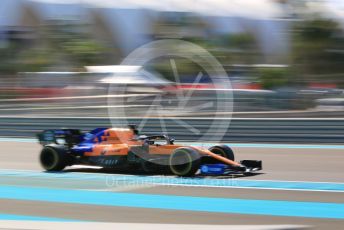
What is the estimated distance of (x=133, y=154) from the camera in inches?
396

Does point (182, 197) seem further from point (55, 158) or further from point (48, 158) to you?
point (48, 158)

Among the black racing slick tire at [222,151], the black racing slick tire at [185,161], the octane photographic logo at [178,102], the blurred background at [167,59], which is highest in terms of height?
the blurred background at [167,59]

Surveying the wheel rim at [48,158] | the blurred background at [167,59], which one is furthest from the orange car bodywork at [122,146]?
the blurred background at [167,59]

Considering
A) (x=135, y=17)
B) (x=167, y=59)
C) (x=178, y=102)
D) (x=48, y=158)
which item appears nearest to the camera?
(x=48, y=158)

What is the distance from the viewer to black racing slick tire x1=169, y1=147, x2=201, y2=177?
9.55 m

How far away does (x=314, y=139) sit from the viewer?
609 inches

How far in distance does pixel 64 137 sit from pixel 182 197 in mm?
3256

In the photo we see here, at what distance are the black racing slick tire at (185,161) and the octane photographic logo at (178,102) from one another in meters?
1.79

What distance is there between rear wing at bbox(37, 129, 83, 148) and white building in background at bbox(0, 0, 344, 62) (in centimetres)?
4491

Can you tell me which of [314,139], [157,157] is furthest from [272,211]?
[314,139]

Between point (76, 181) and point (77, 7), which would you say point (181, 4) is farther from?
point (76, 181)

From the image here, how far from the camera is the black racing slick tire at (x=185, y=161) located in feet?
31.3

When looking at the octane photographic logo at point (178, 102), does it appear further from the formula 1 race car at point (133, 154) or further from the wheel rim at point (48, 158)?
the wheel rim at point (48, 158)

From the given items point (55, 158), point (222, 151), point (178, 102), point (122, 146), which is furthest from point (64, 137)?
point (222, 151)
